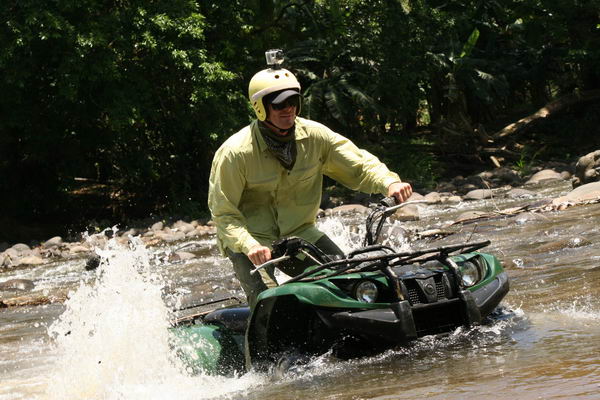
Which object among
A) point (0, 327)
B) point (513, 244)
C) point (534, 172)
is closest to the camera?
point (0, 327)

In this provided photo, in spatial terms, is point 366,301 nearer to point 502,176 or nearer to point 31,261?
point 31,261

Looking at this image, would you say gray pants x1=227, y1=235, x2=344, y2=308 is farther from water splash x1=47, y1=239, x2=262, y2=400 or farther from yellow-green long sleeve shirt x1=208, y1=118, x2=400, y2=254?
water splash x1=47, y1=239, x2=262, y2=400

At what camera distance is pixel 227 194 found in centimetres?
617

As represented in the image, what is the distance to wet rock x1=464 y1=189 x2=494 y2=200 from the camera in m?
21.9

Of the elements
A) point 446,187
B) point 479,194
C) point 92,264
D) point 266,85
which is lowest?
point 479,194

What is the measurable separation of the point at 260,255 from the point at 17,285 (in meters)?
10.7

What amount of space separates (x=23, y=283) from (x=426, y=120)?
2783cm

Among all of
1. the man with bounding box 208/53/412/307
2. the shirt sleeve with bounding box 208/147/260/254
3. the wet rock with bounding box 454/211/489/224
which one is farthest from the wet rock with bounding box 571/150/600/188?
the shirt sleeve with bounding box 208/147/260/254

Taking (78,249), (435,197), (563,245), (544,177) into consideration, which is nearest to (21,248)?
(78,249)

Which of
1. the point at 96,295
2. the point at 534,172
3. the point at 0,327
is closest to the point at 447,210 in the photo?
the point at 534,172

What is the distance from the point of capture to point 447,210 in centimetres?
1962

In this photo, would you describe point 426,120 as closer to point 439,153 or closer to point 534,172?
point 439,153

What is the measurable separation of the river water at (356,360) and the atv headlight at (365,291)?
427 mm

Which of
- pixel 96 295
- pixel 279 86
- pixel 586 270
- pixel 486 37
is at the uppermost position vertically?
pixel 486 37
